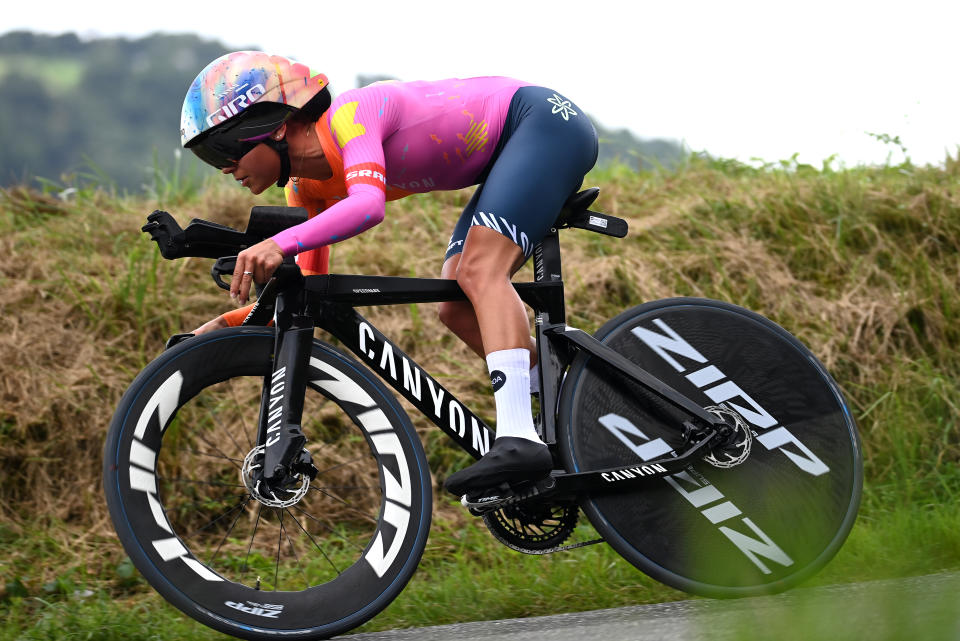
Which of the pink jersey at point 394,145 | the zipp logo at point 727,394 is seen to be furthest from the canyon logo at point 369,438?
the zipp logo at point 727,394

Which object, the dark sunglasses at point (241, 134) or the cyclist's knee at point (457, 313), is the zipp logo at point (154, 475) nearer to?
the dark sunglasses at point (241, 134)

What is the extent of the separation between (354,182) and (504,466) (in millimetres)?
941

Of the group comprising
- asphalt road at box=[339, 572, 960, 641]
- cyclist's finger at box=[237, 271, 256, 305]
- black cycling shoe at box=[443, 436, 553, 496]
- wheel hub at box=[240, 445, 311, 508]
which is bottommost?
asphalt road at box=[339, 572, 960, 641]

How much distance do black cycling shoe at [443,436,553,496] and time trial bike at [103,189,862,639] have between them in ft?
0.22

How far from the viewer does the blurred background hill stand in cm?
6125

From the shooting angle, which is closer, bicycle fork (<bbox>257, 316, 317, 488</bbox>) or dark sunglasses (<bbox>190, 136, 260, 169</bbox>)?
bicycle fork (<bbox>257, 316, 317, 488</bbox>)

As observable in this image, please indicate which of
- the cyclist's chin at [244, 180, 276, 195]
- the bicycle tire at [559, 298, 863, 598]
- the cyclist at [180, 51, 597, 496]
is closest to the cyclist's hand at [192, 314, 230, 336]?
the cyclist at [180, 51, 597, 496]

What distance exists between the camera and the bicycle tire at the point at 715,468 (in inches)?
117

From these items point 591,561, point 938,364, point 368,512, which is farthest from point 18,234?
point 938,364

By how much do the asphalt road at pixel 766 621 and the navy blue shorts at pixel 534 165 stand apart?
3.80 ft

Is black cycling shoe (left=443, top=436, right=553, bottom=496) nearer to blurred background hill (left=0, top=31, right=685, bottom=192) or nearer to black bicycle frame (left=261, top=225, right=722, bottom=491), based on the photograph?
black bicycle frame (left=261, top=225, right=722, bottom=491)

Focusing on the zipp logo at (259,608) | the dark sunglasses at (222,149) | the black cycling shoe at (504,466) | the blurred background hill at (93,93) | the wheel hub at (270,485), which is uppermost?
the blurred background hill at (93,93)

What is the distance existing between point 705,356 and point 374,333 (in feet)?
3.68

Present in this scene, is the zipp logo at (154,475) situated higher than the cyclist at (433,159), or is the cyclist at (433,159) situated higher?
the cyclist at (433,159)
